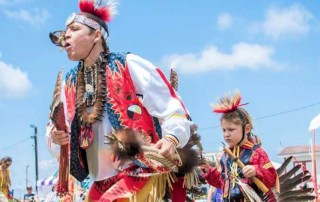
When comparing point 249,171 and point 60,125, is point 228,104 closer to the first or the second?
point 249,171

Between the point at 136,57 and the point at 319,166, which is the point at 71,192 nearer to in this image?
the point at 136,57

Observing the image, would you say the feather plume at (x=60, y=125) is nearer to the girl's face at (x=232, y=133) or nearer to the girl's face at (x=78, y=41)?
the girl's face at (x=78, y=41)

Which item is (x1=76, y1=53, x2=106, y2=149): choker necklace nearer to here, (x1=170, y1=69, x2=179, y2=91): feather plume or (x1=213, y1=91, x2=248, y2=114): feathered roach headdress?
(x1=170, y1=69, x2=179, y2=91): feather plume

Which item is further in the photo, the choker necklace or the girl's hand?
the girl's hand

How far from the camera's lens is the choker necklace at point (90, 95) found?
133 inches

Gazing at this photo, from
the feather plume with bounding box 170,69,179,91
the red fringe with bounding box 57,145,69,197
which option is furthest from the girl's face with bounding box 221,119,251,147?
the red fringe with bounding box 57,145,69,197

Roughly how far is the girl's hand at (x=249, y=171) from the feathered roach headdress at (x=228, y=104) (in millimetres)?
630

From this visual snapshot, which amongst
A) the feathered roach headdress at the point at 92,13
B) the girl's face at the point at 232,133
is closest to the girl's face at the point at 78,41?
the feathered roach headdress at the point at 92,13

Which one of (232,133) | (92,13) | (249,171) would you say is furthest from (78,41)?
(232,133)

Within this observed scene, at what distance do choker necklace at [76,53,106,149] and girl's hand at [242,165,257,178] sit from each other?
70.3 inches

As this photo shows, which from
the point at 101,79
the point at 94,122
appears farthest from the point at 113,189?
the point at 101,79

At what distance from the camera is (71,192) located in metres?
3.68

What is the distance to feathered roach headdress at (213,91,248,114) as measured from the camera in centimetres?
532

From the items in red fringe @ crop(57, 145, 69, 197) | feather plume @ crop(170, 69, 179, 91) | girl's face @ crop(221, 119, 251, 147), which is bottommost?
red fringe @ crop(57, 145, 69, 197)
